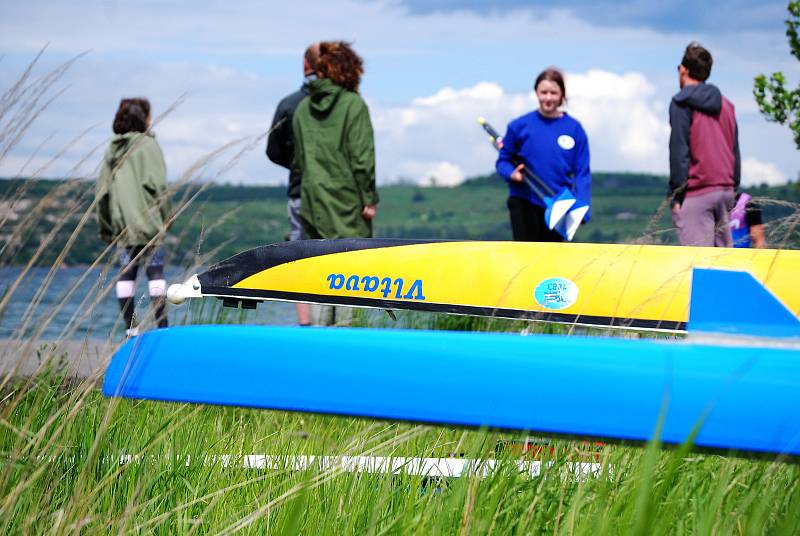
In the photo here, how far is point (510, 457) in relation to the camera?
2254 millimetres

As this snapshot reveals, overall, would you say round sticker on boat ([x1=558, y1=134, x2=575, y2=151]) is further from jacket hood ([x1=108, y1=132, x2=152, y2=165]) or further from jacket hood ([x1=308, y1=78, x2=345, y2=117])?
jacket hood ([x1=108, y1=132, x2=152, y2=165])

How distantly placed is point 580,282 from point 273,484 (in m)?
2.36

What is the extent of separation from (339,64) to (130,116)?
51.6 inches

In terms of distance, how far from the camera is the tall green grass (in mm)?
1794

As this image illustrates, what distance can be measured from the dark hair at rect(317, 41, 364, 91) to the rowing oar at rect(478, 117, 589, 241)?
114 cm

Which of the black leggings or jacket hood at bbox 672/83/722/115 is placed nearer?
jacket hood at bbox 672/83/722/115

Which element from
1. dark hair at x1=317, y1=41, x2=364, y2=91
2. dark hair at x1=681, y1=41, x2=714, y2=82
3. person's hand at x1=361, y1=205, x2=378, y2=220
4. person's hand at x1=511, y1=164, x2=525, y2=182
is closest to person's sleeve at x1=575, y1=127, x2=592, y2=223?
person's hand at x1=511, y1=164, x2=525, y2=182

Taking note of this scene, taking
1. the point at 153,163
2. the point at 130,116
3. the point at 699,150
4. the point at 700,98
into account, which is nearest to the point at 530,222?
the point at 699,150

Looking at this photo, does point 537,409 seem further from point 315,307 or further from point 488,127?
point 488,127

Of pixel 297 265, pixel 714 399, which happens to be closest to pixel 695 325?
pixel 714 399

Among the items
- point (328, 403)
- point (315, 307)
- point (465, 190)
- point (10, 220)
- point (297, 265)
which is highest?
point (10, 220)

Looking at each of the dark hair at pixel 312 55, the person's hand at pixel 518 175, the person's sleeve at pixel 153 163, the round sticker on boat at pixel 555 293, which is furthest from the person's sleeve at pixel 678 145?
the person's sleeve at pixel 153 163

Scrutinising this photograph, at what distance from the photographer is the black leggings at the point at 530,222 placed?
5.80 m

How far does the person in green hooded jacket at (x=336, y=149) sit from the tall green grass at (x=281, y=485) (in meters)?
2.82
